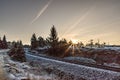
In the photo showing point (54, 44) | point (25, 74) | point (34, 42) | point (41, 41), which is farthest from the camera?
point (41, 41)

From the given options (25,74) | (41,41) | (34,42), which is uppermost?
(41,41)

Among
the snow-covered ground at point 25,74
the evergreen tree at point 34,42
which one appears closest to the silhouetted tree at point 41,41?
the evergreen tree at point 34,42

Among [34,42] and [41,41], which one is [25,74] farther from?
[41,41]

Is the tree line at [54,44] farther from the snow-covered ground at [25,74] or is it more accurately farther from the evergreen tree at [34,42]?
the snow-covered ground at [25,74]

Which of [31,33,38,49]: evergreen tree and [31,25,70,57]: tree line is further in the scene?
[31,33,38,49]: evergreen tree

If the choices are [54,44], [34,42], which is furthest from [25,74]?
[34,42]

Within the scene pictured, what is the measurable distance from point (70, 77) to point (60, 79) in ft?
4.27

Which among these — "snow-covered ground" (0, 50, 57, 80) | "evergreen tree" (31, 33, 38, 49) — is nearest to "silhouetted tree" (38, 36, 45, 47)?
"evergreen tree" (31, 33, 38, 49)

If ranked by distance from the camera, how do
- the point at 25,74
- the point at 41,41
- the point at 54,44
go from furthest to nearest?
the point at 41,41 < the point at 54,44 < the point at 25,74

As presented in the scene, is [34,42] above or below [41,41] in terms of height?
below

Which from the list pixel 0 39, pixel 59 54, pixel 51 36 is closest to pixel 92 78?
pixel 59 54

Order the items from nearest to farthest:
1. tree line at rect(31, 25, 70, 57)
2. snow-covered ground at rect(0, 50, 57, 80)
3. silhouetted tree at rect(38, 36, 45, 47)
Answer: snow-covered ground at rect(0, 50, 57, 80), tree line at rect(31, 25, 70, 57), silhouetted tree at rect(38, 36, 45, 47)

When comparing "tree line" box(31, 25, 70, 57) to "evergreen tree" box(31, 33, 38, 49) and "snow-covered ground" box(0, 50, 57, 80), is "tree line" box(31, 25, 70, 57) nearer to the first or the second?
"evergreen tree" box(31, 33, 38, 49)

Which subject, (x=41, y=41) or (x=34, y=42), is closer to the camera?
(x=34, y=42)
